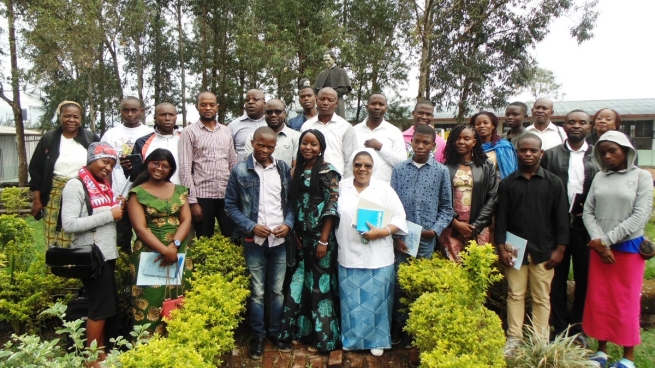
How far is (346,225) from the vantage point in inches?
147

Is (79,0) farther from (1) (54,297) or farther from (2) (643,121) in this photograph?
(2) (643,121)

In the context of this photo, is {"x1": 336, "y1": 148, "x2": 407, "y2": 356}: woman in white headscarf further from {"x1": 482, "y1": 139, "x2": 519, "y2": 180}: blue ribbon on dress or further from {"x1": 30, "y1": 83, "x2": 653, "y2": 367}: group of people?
{"x1": 482, "y1": 139, "x2": 519, "y2": 180}: blue ribbon on dress

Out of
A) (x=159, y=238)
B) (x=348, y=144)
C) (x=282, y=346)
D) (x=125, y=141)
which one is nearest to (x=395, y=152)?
(x=348, y=144)

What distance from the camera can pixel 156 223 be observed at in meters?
3.53

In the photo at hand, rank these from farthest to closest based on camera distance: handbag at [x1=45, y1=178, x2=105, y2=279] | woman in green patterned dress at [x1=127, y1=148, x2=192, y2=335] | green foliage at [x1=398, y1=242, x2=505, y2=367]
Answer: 1. woman in green patterned dress at [x1=127, y1=148, x2=192, y2=335]
2. handbag at [x1=45, y1=178, x2=105, y2=279]
3. green foliage at [x1=398, y1=242, x2=505, y2=367]

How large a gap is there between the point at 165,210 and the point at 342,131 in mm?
1917

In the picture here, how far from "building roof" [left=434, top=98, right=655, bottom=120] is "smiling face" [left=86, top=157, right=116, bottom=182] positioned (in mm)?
18293

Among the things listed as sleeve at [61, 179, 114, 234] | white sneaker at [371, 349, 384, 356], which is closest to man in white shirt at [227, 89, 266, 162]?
sleeve at [61, 179, 114, 234]

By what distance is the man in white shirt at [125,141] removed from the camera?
450cm

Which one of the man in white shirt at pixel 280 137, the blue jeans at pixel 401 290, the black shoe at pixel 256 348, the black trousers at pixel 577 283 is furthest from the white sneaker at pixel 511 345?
the man in white shirt at pixel 280 137

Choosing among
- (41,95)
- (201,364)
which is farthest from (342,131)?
(41,95)

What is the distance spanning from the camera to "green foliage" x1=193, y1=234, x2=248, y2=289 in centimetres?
386

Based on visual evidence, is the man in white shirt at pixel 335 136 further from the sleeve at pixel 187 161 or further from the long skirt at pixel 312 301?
the sleeve at pixel 187 161

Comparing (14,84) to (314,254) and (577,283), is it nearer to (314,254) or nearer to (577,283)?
(314,254)
